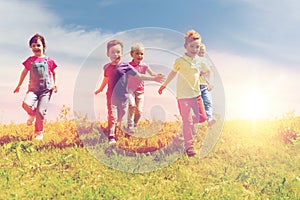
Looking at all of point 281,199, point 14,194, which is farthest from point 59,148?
point 281,199

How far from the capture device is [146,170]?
9383 millimetres

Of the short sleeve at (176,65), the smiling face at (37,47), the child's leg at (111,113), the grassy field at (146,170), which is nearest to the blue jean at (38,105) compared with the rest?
the grassy field at (146,170)

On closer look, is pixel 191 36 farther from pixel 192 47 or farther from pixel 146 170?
pixel 146 170

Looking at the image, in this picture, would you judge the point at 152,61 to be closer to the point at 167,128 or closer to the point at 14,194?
the point at 167,128

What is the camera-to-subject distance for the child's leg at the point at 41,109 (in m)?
11.4

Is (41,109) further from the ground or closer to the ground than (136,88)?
closer to the ground

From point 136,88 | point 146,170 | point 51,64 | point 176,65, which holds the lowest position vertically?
point 146,170

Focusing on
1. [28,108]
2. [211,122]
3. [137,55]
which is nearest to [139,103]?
[137,55]

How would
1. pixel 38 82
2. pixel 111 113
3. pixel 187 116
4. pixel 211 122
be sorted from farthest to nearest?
pixel 211 122 → pixel 38 82 → pixel 111 113 → pixel 187 116

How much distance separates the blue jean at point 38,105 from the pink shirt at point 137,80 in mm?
2322

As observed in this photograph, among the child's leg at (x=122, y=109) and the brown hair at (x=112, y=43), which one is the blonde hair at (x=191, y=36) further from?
the child's leg at (x=122, y=109)

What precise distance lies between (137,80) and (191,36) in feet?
5.54

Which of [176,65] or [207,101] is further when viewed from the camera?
[207,101]

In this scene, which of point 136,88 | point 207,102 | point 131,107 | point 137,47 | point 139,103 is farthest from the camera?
point 207,102
